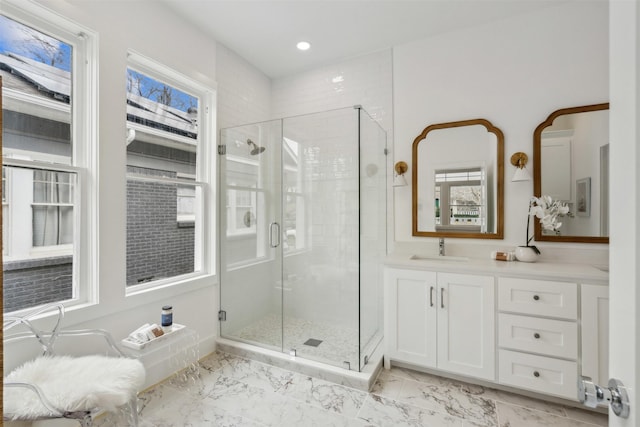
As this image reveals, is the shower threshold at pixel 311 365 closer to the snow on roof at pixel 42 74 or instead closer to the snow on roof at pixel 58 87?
the snow on roof at pixel 58 87

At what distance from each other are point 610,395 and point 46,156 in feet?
8.27

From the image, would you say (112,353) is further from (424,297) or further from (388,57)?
(388,57)

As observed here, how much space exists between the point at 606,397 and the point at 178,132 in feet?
9.24

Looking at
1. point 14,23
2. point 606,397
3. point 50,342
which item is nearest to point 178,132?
point 14,23

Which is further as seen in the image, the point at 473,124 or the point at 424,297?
the point at 473,124

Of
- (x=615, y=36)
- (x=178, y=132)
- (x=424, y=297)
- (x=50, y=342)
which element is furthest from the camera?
(x=178, y=132)

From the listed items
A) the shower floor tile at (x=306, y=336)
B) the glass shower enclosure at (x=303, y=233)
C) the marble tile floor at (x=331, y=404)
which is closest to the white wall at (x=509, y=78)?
the glass shower enclosure at (x=303, y=233)

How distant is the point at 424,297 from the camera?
2.30 metres

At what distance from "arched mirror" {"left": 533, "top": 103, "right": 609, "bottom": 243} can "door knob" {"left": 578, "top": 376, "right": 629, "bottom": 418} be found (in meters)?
2.12

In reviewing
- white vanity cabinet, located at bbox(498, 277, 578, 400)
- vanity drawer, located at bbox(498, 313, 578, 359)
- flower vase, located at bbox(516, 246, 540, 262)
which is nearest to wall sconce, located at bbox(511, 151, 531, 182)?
flower vase, located at bbox(516, 246, 540, 262)

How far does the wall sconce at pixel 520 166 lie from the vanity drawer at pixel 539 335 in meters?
1.05

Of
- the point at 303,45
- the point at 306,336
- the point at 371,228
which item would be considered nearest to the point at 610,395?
the point at 371,228

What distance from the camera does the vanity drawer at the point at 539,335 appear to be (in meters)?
1.92

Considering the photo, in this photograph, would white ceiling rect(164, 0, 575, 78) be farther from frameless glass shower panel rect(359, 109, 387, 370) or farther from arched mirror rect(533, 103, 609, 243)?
arched mirror rect(533, 103, 609, 243)
